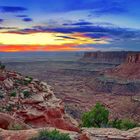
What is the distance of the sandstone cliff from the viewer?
152 m

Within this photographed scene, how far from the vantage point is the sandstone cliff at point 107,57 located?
15200 centimetres

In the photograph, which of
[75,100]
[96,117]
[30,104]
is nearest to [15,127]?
[30,104]

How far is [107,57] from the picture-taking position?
162875 mm

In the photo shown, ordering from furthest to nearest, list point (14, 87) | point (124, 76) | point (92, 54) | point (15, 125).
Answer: point (92, 54) < point (124, 76) < point (14, 87) < point (15, 125)

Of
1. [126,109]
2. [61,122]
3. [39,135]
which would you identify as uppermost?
[39,135]

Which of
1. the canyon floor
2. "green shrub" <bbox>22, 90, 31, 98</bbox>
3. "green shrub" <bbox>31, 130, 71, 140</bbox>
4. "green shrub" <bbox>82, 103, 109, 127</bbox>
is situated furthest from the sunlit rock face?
the canyon floor

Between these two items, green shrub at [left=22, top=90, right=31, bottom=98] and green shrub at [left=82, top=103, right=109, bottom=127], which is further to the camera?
green shrub at [left=82, top=103, right=109, bottom=127]

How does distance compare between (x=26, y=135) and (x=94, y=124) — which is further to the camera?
(x=94, y=124)

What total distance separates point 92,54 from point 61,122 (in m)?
147

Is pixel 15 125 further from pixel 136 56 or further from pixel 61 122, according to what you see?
pixel 136 56

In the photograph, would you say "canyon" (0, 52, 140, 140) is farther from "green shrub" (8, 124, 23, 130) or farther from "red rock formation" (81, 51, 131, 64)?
"red rock formation" (81, 51, 131, 64)

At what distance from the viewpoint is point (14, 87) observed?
89.7ft

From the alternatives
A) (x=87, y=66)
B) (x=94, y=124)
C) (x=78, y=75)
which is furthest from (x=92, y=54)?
(x=94, y=124)

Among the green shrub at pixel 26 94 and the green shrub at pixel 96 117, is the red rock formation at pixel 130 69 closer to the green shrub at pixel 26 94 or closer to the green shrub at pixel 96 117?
the green shrub at pixel 96 117
